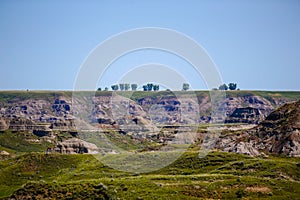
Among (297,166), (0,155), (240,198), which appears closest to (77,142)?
(0,155)

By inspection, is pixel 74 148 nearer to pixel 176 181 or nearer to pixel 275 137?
pixel 275 137

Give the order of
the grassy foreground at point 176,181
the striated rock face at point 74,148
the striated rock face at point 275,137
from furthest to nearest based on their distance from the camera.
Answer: the striated rock face at point 74,148, the striated rock face at point 275,137, the grassy foreground at point 176,181

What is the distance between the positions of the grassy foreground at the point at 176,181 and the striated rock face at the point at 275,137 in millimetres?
9567

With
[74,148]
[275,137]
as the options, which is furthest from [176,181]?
[74,148]

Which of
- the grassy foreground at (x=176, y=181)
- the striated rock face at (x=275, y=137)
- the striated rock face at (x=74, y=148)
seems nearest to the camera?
the grassy foreground at (x=176, y=181)

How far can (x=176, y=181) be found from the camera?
64.3 m

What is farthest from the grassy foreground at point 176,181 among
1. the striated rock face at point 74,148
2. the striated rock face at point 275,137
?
the striated rock face at point 74,148

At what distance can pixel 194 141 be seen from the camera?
5797 inches

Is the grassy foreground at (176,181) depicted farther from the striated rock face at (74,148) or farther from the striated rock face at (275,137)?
the striated rock face at (74,148)

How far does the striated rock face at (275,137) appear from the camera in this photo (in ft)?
320

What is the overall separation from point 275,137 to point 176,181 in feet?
161

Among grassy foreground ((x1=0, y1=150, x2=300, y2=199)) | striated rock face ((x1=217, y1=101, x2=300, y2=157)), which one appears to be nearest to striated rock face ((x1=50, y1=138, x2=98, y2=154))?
grassy foreground ((x1=0, y1=150, x2=300, y2=199))

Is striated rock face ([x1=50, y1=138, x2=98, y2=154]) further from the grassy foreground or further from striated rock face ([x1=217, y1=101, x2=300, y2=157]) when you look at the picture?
striated rock face ([x1=217, y1=101, x2=300, y2=157])

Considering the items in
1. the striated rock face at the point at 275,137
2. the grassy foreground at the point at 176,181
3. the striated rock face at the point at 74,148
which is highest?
the striated rock face at the point at 275,137
